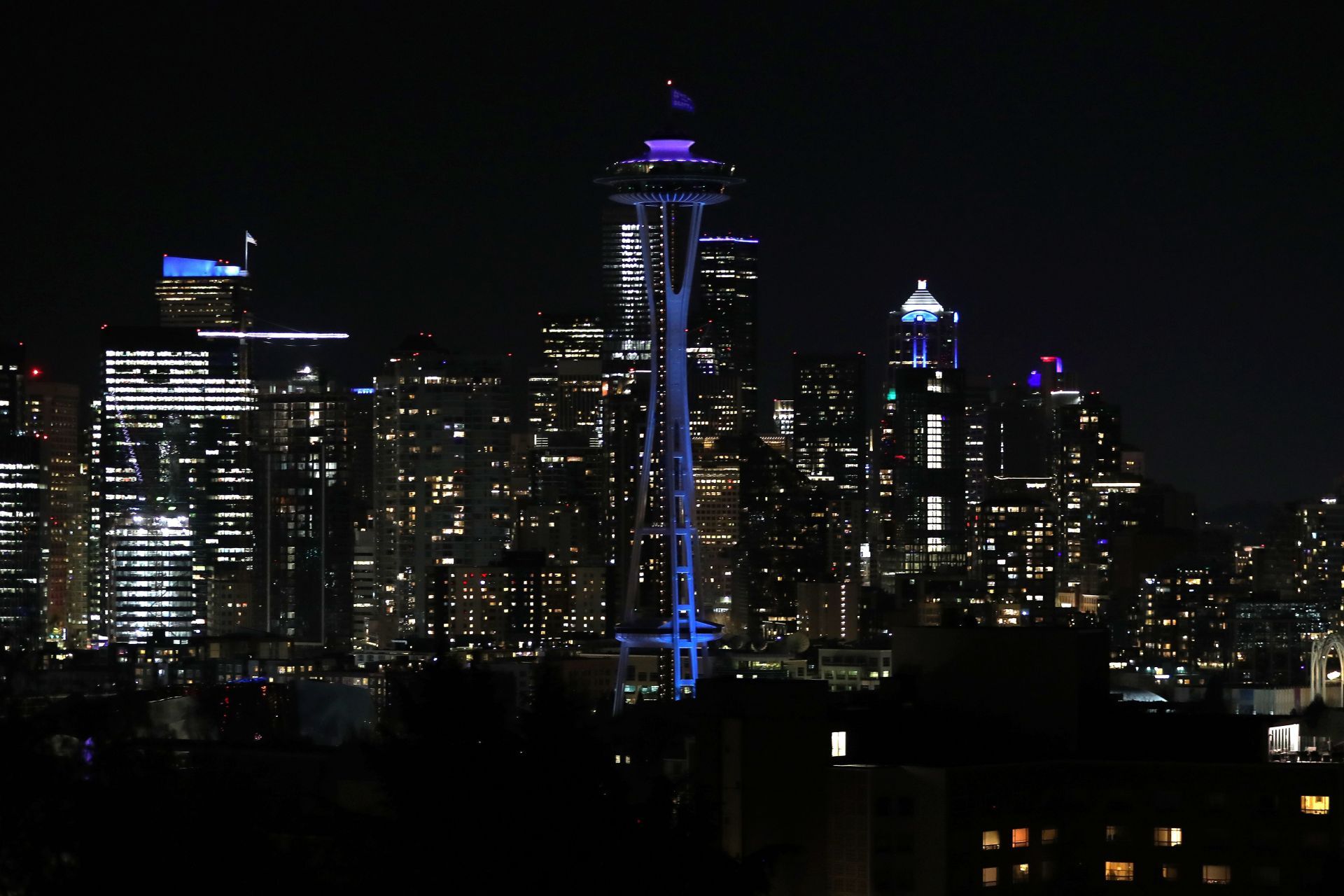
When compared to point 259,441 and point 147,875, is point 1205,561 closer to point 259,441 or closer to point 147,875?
point 259,441

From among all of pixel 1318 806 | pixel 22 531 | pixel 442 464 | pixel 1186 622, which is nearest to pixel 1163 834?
pixel 1318 806

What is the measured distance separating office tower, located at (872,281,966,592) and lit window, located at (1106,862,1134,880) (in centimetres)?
8447

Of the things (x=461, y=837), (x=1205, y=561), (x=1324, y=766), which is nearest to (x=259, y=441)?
(x=1205, y=561)

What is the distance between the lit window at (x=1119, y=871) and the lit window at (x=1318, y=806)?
7.69 ft

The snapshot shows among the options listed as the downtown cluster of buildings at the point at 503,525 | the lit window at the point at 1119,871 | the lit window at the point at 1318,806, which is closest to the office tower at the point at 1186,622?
the downtown cluster of buildings at the point at 503,525

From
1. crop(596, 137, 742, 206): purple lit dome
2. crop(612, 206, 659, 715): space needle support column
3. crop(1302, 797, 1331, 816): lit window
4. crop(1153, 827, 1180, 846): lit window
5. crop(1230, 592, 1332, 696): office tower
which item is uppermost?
crop(596, 137, 742, 206): purple lit dome

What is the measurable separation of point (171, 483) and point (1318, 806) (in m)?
92.6

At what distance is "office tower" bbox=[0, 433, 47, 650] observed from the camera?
112 m

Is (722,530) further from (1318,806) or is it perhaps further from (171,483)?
(1318,806)

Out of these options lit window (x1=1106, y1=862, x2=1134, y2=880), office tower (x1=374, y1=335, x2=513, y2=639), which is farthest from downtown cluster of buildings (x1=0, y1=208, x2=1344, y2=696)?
lit window (x1=1106, y1=862, x2=1134, y2=880)

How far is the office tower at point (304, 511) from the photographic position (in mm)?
119438

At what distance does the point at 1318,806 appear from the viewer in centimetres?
3641

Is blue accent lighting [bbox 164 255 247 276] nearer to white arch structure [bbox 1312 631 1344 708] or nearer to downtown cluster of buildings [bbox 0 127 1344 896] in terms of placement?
downtown cluster of buildings [bbox 0 127 1344 896]

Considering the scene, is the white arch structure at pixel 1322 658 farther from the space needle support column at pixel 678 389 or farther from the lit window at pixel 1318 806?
the lit window at pixel 1318 806
